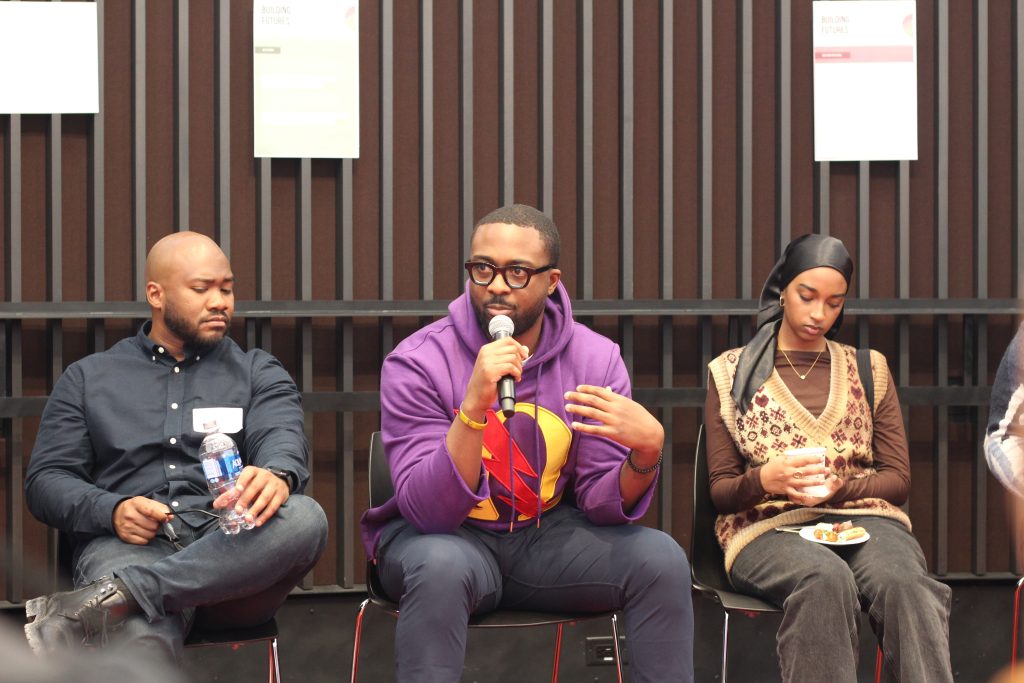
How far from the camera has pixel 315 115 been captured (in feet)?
11.8

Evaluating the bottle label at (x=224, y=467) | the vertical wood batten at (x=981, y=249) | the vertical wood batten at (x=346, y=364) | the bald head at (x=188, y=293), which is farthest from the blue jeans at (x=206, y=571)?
the vertical wood batten at (x=981, y=249)

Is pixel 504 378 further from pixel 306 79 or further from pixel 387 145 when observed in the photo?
pixel 306 79

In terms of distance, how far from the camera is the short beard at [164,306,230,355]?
3.09 metres

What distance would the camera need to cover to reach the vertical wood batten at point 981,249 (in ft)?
12.5

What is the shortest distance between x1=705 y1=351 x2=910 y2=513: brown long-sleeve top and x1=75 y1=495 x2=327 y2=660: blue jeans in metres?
1.13

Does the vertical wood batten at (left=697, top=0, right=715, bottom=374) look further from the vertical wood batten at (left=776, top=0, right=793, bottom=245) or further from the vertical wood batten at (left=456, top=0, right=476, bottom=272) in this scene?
the vertical wood batten at (left=456, top=0, right=476, bottom=272)

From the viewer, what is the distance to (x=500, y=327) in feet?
8.61

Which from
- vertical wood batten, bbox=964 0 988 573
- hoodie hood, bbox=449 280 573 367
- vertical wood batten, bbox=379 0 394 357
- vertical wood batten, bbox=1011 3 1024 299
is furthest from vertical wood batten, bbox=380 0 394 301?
vertical wood batten, bbox=1011 3 1024 299

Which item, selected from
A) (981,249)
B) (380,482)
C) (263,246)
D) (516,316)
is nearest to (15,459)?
(263,246)

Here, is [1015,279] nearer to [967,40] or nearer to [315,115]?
[967,40]

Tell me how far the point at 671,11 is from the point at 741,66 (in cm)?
30

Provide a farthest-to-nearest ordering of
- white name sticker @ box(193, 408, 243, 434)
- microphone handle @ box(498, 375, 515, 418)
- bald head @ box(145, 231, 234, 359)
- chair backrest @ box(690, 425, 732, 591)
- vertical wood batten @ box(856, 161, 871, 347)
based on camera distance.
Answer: vertical wood batten @ box(856, 161, 871, 347)
chair backrest @ box(690, 425, 732, 591)
bald head @ box(145, 231, 234, 359)
white name sticker @ box(193, 408, 243, 434)
microphone handle @ box(498, 375, 515, 418)

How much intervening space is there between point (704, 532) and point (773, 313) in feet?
2.28

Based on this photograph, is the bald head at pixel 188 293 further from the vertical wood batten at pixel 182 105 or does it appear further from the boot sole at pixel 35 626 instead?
the boot sole at pixel 35 626
